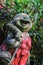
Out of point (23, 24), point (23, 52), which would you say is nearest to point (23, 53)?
point (23, 52)

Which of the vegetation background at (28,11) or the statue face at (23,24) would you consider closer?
the statue face at (23,24)

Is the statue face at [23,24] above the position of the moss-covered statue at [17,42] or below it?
above

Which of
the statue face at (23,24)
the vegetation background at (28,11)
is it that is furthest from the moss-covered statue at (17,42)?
the vegetation background at (28,11)

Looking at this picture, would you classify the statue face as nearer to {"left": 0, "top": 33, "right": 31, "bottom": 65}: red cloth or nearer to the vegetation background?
{"left": 0, "top": 33, "right": 31, "bottom": 65}: red cloth

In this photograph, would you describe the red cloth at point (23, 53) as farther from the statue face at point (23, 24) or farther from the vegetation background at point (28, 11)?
the vegetation background at point (28, 11)

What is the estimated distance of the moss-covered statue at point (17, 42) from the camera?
159cm

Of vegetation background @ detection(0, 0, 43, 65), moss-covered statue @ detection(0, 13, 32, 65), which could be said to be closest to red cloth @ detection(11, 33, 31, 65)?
moss-covered statue @ detection(0, 13, 32, 65)

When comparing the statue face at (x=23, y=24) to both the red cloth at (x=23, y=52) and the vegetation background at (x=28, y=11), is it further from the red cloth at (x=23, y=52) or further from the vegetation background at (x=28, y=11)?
the vegetation background at (x=28, y=11)

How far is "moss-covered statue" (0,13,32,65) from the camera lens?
1.59 meters

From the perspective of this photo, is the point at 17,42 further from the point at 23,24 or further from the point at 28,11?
the point at 28,11

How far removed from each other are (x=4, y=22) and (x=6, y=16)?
4 centimetres

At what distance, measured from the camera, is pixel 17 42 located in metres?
1.59

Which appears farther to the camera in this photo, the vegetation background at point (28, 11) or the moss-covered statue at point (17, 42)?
the vegetation background at point (28, 11)

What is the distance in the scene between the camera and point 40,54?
6.95 feet
